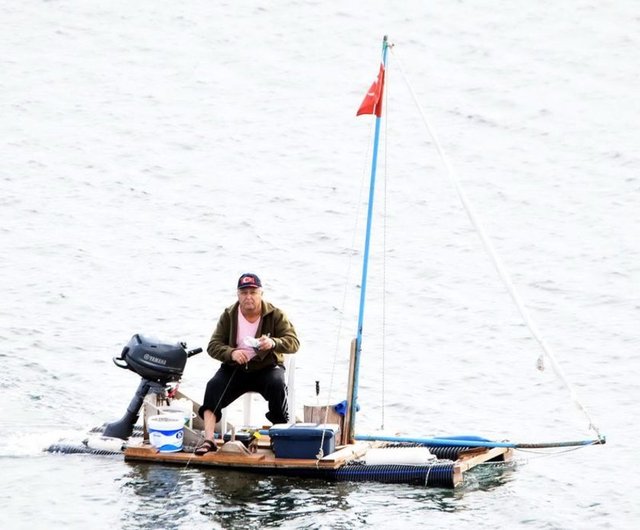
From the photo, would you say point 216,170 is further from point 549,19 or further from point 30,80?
point 549,19

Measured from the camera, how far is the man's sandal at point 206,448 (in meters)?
11.7

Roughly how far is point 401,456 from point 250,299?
82.4 inches

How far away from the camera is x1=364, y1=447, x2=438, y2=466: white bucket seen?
11383 mm

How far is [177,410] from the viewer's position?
40.2ft

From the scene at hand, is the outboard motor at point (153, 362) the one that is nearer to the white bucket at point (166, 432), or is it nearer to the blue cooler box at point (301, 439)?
the white bucket at point (166, 432)

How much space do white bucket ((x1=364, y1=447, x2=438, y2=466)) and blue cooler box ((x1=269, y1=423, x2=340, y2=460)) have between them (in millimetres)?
407

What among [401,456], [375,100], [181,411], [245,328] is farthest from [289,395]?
[375,100]

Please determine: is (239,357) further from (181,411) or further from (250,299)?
(181,411)

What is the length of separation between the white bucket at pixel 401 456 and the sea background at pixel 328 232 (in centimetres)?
26

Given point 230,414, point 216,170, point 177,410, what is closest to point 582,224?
point 216,170

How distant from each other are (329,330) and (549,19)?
20602 mm

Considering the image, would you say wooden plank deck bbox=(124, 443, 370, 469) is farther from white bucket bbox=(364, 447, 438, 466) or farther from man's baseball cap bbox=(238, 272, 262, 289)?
man's baseball cap bbox=(238, 272, 262, 289)

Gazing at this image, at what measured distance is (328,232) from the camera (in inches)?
912

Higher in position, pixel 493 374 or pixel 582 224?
pixel 582 224
